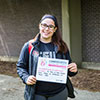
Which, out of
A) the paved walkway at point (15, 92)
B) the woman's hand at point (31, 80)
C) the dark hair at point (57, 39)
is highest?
the dark hair at point (57, 39)

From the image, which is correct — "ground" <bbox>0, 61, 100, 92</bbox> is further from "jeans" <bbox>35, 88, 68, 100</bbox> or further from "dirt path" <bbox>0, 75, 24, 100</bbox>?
"jeans" <bbox>35, 88, 68, 100</bbox>

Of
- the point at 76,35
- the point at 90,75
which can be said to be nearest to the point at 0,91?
the point at 90,75

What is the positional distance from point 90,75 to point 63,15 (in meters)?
2.22

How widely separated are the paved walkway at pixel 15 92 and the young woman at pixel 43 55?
87.4 inches

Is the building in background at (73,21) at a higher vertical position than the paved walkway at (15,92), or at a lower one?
higher

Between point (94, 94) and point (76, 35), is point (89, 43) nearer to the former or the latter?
point (76, 35)

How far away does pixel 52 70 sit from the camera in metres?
2.22

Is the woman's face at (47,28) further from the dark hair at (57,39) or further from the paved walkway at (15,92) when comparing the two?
the paved walkway at (15,92)

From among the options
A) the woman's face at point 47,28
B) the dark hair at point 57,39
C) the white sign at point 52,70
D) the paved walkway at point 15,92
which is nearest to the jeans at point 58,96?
the white sign at point 52,70

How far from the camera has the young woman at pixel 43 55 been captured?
2.21 m

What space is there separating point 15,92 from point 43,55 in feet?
9.29

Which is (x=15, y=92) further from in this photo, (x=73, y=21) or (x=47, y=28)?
(x=73, y=21)

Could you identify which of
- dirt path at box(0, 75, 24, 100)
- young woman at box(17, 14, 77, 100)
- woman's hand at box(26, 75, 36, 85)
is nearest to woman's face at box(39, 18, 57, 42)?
young woman at box(17, 14, 77, 100)

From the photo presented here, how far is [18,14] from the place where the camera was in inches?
296
